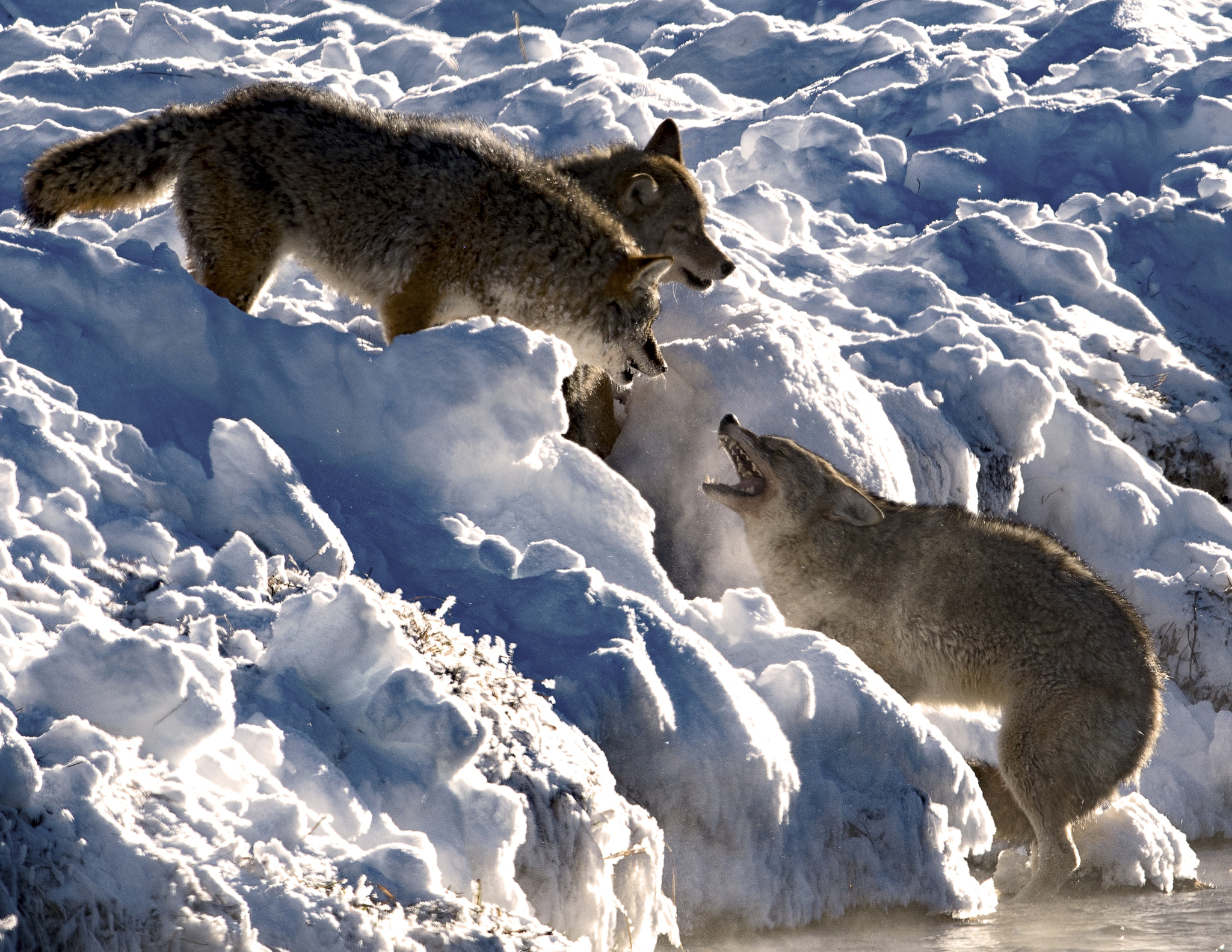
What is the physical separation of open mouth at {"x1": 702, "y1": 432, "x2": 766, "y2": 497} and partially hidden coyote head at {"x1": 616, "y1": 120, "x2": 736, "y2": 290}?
1.86 meters

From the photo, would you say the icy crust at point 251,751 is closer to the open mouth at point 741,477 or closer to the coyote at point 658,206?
the open mouth at point 741,477

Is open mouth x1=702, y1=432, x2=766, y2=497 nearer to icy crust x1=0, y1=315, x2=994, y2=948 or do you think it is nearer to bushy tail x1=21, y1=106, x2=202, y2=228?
icy crust x1=0, y1=315, x2=994, y2=948

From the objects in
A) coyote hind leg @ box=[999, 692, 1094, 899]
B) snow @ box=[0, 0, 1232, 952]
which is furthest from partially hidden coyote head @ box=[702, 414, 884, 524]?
coyote hind leg @ box=[999, 692, 1094, 899]

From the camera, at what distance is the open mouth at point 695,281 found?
8.57m

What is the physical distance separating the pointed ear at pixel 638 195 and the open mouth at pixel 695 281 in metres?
0.54

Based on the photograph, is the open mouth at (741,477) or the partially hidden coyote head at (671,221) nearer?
the open mouth at (741,477)

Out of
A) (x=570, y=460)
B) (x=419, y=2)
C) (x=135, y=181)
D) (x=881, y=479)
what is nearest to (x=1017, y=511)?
(x=881, y=479)

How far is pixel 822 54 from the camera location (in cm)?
1698

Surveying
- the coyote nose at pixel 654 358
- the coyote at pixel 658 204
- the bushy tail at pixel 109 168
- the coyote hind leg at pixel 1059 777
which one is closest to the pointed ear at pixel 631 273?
the coyote nose at pixel 654 358

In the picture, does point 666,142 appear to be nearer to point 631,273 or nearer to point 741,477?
point 631,273

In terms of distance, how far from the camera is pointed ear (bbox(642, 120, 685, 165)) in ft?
30.3

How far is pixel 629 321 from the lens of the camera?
7039 millimetres

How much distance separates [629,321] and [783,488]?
4.14 feet

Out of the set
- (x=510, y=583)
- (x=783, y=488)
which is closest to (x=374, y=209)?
(x=783, y=488)
